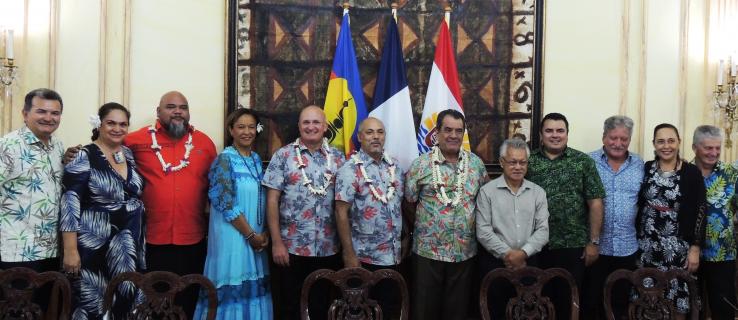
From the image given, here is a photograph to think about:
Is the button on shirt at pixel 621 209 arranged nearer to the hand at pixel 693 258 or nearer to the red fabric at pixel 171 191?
the hand at pixel 693 258

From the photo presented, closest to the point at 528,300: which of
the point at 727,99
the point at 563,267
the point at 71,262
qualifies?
the point at 563,267

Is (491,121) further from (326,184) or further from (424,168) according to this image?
(326,184)

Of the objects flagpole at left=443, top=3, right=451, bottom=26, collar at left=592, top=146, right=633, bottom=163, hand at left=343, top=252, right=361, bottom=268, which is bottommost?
hand at left=343, top=252, right=361, bottom=268

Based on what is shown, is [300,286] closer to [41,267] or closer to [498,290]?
[498,290]

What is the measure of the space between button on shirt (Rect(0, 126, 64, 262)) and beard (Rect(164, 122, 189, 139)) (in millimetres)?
607

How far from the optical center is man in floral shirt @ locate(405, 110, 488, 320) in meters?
2.99

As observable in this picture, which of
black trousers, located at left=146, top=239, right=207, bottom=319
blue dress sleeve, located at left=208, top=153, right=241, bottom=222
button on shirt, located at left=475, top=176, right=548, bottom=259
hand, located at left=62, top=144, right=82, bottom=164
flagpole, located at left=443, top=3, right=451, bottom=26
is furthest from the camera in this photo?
flagpole, located at left=443, top=3, right=451, bottom=26

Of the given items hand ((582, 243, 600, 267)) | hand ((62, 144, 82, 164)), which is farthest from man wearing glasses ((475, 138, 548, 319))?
hand ((62, 144, 82, 164))

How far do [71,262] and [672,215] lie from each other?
3090 millimetres

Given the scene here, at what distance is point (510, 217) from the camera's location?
9.63 ft

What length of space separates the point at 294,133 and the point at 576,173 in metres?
1.78

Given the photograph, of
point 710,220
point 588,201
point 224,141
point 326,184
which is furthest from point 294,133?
point 710,220

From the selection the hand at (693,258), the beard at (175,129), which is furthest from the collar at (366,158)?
the hand at (693,258)

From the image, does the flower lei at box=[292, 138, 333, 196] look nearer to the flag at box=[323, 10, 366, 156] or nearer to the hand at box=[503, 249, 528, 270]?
the flag at box=[323, 10, 366, 156]
